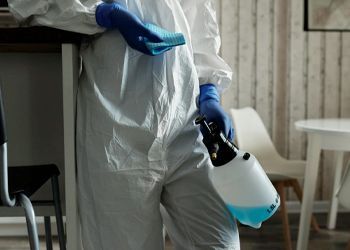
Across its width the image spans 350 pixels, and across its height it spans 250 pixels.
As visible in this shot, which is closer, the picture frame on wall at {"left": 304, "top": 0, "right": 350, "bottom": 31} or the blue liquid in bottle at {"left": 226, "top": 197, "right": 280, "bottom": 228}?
the blue liquid in bottle at {"left": 226, "top": 197, "right": 280, "bottom": 228}

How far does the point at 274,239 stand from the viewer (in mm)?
2766

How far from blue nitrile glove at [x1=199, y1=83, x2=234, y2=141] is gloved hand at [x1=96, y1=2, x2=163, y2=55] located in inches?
8.6

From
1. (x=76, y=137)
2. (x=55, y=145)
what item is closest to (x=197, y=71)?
(x=76, y=137)

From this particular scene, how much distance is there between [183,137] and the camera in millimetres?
1243

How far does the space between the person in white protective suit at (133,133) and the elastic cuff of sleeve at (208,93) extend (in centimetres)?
7

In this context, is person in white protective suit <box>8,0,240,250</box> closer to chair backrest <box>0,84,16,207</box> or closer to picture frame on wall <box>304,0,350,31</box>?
chair backrest <box>0,84,16,207</box>

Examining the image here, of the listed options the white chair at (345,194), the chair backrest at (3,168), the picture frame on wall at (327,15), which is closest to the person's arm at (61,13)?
the chair backrest at (3,168)

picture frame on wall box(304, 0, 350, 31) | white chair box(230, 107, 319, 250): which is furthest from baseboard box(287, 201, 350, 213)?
picture frame on wall box(304, 0, 350, 31)

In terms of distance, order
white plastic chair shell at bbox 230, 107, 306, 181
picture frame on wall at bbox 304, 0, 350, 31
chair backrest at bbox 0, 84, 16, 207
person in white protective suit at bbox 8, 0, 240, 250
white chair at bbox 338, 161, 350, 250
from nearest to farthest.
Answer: chair backrest at bbox 0, 84, 16, 207 → person in white protective suit at bbox 8, 0, 240, 250 → white chair at bbox 338, 161, 350, 250 → white plastic chair shell at bbox 230, 107, 306, 181 → picture frame on wall at bbox 304, 0, 350, 31

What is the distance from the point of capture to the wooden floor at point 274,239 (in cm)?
262

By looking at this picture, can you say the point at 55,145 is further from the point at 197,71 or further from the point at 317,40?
the point at 317,40

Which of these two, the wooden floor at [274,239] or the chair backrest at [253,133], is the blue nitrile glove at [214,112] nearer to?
the wooden floor at [274,239]

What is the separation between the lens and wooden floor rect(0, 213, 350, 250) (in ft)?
8.59

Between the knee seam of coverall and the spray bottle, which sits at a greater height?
the spray bottle
